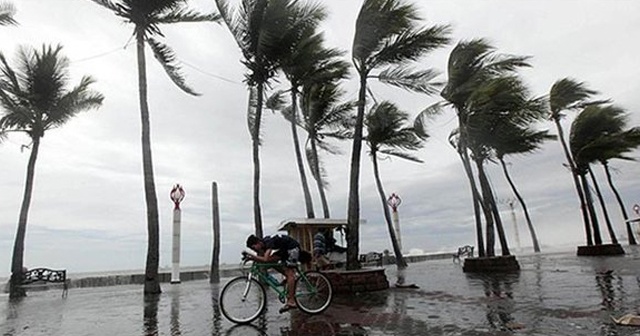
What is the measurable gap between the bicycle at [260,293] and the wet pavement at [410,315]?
20cm

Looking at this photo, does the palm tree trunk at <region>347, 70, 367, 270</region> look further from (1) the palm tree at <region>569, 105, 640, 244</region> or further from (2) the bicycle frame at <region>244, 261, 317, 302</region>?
(1) the palm tree at <region>569, 105, 640, 244</region>

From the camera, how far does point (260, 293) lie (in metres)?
6.48

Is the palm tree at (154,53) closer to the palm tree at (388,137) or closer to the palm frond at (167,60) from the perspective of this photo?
the palm frond at (167,60)

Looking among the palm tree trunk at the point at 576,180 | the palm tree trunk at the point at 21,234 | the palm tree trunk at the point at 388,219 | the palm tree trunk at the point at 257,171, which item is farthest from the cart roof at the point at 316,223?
the palm tree trunk at the point at 576,180

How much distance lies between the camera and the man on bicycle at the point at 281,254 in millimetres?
6648

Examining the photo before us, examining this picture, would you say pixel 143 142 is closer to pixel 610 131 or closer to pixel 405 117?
pixel 405 117

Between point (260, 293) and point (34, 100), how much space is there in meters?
14.5

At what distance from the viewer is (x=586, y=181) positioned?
67.8 ft

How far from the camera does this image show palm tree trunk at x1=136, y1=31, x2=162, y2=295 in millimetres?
11875

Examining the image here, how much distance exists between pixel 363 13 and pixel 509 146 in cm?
1119

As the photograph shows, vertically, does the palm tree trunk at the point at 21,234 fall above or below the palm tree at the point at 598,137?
below

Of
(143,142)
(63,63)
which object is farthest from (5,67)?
(143,142)

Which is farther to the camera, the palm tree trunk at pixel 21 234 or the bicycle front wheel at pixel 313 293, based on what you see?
the palm tree trunk at pixel 21 234

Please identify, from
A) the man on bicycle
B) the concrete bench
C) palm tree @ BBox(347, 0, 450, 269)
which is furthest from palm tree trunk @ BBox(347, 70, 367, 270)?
the concrete bench
